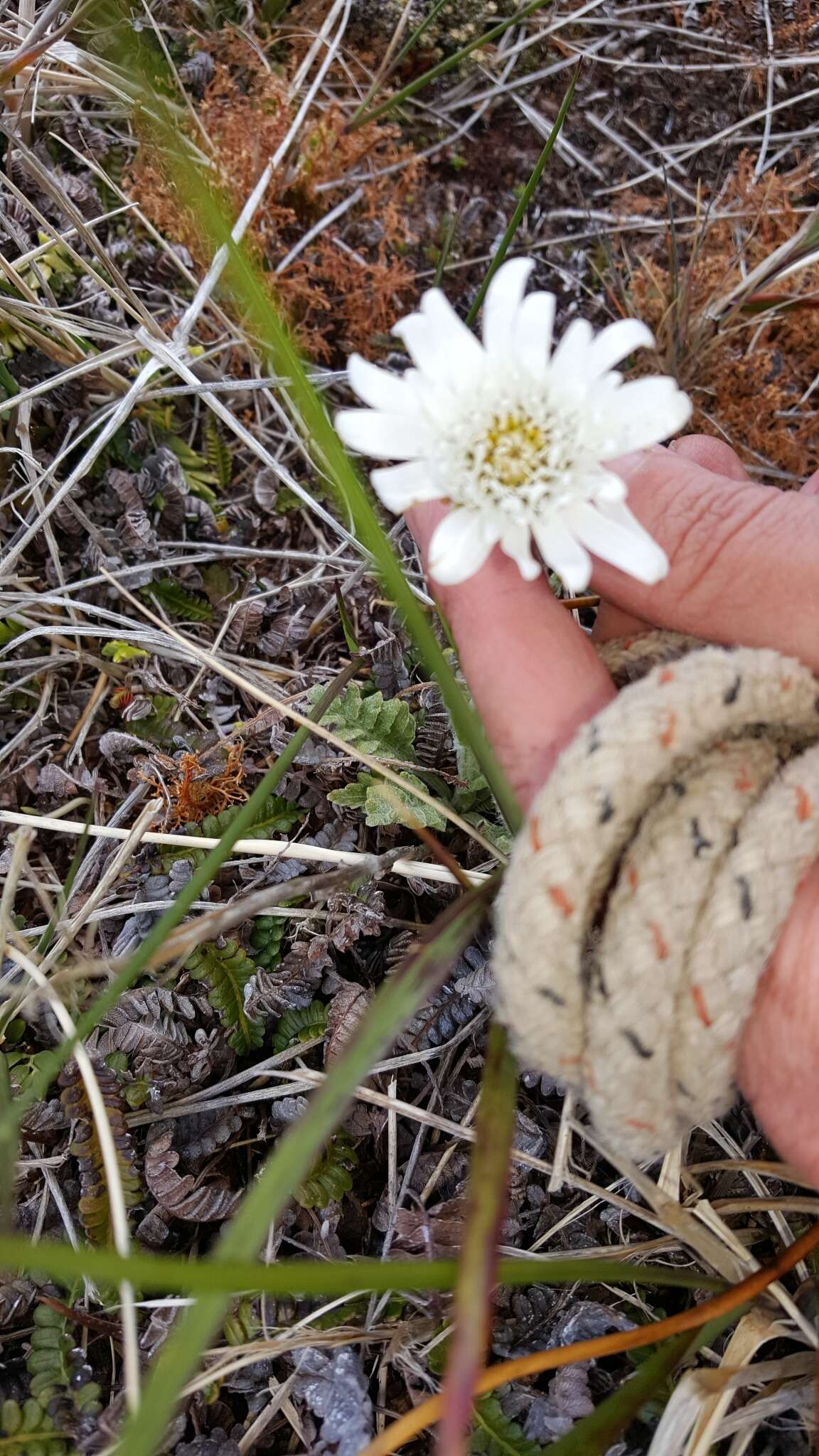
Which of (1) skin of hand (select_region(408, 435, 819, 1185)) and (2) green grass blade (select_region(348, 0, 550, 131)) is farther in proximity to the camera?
(2) green grass blade (select_region(348, 0, 550, 131))

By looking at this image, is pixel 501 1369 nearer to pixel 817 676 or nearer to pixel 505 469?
pixel 817 676

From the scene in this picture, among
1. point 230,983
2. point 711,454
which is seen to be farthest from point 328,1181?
point 711,454

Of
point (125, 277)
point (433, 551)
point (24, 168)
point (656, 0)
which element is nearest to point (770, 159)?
point (656, 0)

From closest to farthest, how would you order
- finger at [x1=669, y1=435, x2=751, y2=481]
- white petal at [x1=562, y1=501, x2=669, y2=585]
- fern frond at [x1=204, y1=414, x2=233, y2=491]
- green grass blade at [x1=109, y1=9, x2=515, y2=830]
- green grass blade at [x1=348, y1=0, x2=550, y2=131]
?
green grass blade at [x1=109, y1=9, x2=515, y2=830] → white petal at [x1=562, y1=501, x2=669, y2=585] → finger at [x1=669, y1=435, x2=751, y2=481] → green grass blade at [x1=348, y1=0, x2=550, y2=131] → fern frond at [x1=204, y1=414, x2=233, y2=491]

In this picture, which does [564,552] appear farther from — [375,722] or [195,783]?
[195,783]

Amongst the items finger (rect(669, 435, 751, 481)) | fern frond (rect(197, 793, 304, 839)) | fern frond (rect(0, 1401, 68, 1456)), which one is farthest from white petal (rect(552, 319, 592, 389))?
fern frond (rect(0, 1401, 68, 1456))

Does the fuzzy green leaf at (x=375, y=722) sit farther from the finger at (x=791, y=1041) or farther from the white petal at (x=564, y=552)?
the finger at (x=791, y=1041)

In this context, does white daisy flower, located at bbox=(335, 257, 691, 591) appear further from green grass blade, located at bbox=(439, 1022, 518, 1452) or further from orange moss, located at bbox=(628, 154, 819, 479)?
orange moss, located at bbox=(628, 154, 819, 479)

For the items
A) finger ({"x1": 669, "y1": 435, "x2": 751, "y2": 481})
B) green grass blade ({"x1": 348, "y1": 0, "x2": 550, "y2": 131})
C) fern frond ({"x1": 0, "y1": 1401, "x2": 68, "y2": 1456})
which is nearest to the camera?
fern frond ({"x1": 0, "y1": 1401, "x2": 68, "y2": 1456})
